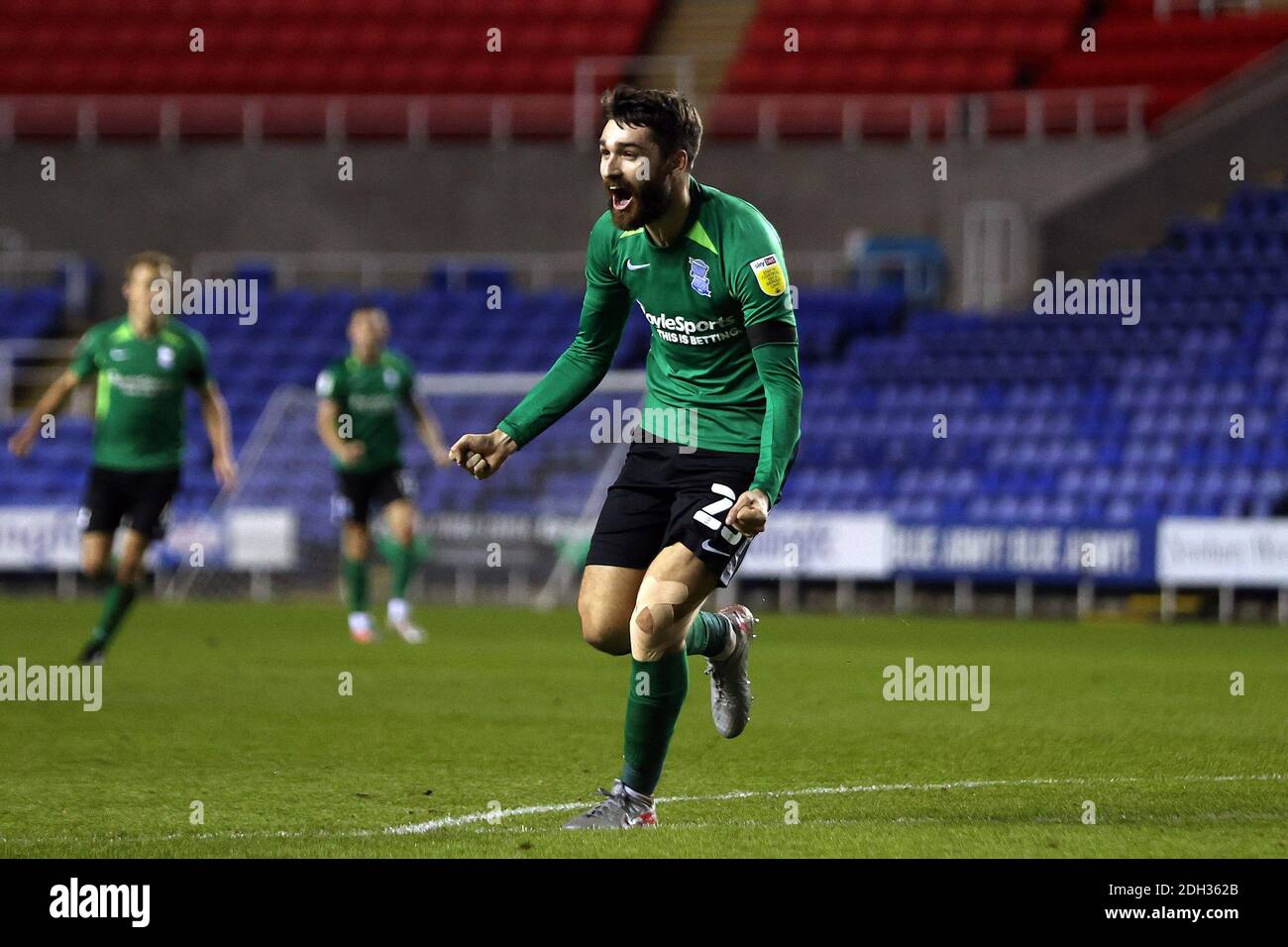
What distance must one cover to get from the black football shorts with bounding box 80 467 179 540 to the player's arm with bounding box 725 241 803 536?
22.9ft

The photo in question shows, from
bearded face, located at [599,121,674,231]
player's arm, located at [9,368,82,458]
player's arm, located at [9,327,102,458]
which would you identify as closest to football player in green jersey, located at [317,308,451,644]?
player's arm, located at [9,327,102,458]

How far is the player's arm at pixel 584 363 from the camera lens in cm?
668

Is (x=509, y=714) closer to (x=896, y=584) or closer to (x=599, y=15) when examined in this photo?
(x=896, y=584)

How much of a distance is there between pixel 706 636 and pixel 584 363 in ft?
3.42

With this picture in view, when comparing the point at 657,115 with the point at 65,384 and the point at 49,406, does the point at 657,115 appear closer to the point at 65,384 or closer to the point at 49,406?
the point at 49,406

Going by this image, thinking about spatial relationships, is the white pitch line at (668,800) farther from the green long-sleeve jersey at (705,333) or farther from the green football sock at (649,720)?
the green long-sleeve jersey at (705,333)

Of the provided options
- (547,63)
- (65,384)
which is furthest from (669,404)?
(547,63)

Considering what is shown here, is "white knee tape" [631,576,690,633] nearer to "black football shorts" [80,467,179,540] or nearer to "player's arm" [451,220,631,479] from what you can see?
"player's arm" [451,220,631,479]

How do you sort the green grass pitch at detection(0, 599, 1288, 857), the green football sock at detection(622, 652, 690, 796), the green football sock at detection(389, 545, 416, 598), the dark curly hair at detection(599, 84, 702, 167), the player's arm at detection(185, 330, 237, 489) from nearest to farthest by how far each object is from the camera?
the green grass pitch at detection(0, 599, 1288, 857) → the dark curly hair at detection(599, 84, 702, 167) → the green football sock at detection(622, 652, 690, 796) → the player's arm at detection(185, 330, 237, 489) → the green football sock at detection(389, 545, 416, 598)

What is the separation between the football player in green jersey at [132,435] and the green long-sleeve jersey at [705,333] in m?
5.98

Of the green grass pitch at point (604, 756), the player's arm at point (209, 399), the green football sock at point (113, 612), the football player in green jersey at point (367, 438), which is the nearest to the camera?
the green grass pitch at point (604, 756)

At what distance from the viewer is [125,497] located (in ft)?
41.3

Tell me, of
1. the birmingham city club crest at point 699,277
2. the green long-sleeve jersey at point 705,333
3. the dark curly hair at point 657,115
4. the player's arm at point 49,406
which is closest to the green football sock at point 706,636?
the green long-sleeve jersey at point 705,333

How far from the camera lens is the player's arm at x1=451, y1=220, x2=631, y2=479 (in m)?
6.68
